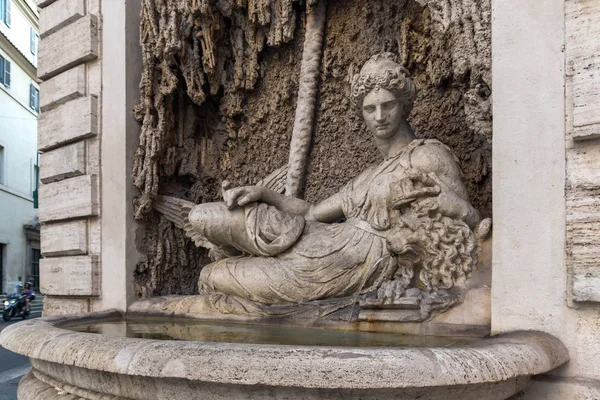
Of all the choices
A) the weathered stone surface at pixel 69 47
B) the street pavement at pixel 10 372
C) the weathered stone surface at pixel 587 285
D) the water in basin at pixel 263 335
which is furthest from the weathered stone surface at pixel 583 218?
the street pavement at pixel 10 372

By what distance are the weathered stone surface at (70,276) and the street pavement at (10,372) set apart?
0.96 metres

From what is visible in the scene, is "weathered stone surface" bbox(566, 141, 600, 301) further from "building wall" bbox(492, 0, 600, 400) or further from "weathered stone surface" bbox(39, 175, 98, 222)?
"weathered stone surface" bbox(39, 175, 98, 222)

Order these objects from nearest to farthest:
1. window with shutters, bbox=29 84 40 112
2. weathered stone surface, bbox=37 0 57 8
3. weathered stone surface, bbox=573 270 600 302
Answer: weathered stone surface, bbox=573 270 600 302, weathered stone surface, bbox=37 0 57 8, window with shutters, bbox=29 84 40 112

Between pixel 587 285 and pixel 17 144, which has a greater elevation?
pixel 17 144

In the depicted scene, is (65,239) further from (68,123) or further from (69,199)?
(68,123)

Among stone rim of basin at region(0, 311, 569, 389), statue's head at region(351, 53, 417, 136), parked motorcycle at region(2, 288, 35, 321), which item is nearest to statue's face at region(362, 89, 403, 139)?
statue's head at region(351, 53, 417, 136)

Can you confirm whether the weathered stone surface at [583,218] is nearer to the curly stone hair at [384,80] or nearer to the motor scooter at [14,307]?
the curly stone hair at [384,80]

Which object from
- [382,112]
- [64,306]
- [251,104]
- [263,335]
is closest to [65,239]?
[64,306]

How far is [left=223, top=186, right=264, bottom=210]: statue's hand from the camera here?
3355 mm

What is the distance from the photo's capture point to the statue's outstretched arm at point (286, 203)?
3.37 metres

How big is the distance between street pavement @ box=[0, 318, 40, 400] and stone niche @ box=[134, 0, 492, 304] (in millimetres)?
1704

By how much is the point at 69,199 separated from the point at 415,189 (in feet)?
11.1

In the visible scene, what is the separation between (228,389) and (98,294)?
3.16 meters

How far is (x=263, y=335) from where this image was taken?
266 cm
